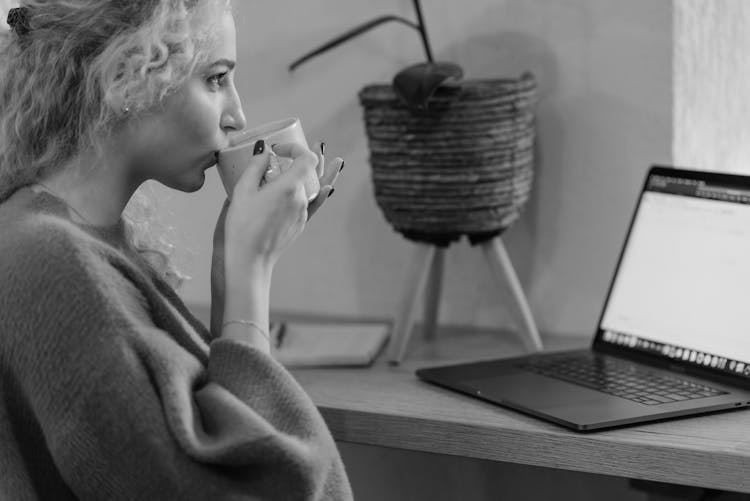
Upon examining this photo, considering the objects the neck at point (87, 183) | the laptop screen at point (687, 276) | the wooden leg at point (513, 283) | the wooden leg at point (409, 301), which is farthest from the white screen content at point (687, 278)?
the neck at point (87, 183)

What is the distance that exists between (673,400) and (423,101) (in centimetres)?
46

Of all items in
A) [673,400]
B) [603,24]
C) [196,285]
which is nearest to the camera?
[673,400]

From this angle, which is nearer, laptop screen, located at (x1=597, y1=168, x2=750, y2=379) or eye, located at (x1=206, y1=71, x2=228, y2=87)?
eye, located at (x1=206, y1=71, x2=228, y2=87)

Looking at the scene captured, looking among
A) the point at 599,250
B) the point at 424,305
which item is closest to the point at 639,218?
the point at 599,250

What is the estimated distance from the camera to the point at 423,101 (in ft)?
4.48

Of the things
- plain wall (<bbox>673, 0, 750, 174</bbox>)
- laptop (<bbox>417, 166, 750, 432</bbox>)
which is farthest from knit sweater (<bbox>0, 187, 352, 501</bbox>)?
plain wall (<bbox>673, 0, 750, 174</bbox>)

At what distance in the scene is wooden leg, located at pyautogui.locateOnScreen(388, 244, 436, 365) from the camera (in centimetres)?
148

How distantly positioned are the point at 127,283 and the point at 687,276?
0.70 metres

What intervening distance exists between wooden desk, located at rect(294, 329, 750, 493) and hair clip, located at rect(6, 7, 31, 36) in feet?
1.73

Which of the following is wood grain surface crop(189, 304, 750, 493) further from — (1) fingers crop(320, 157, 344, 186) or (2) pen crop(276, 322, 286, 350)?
(1) fingers crop(320, 157, 344, 186)

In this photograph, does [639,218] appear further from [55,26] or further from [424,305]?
[55,26]

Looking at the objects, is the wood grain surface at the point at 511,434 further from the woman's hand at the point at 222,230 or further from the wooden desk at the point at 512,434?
the woman's hand at the point at 222,230

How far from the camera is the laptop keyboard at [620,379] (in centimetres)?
123

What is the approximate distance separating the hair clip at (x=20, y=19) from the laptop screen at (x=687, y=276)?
77 cm
